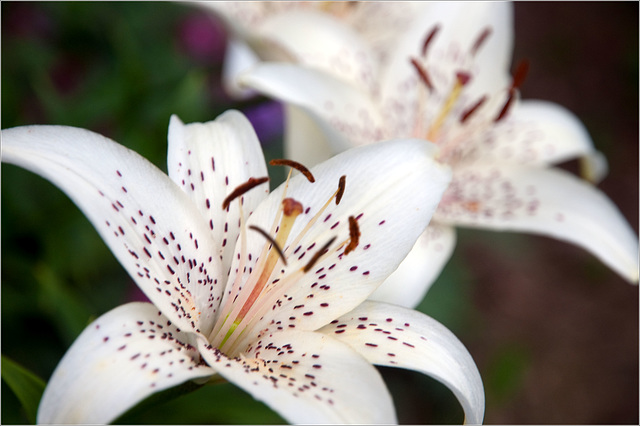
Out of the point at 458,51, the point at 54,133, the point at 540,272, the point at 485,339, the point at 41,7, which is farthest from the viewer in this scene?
the point at 540,272

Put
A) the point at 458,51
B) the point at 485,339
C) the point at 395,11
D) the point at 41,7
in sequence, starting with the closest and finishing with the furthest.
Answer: the point at 458,51, the point at 395,11, the point at 41,7, the point at 485,339

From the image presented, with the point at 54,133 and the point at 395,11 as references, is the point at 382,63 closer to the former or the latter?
the point at 395,11

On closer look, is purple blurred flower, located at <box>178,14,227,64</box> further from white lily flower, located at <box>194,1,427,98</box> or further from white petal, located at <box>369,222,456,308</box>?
white petal, located at <box>369,222,456,308</box>

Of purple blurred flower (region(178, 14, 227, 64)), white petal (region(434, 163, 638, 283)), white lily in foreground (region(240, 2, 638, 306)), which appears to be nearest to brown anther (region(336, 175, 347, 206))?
white lily in foreground (region(240, 2, 638, 306))

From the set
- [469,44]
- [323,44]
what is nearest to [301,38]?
[323,44]

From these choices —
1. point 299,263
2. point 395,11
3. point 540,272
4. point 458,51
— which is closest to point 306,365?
point 299,263

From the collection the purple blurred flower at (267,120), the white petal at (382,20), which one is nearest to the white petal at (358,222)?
the white petal at (382,20)

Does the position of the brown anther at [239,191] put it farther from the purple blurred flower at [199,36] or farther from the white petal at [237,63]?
the purple blurred flower at [199,36]
